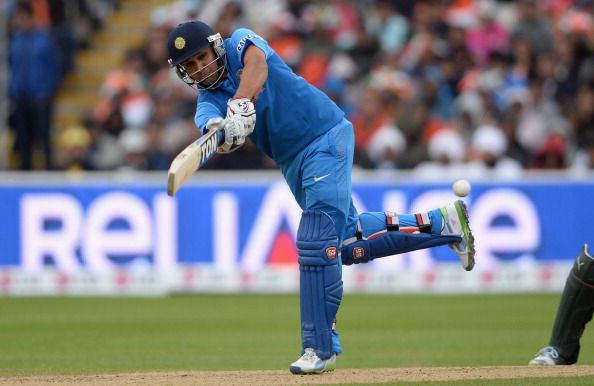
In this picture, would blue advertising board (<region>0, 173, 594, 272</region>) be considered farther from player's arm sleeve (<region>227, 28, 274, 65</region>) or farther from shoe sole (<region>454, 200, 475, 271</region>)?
player's arm sleeve (<region>227, 28, 274, 65</region>)

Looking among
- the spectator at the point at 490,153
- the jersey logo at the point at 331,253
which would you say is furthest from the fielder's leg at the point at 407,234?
the spectator at the point at 490,153

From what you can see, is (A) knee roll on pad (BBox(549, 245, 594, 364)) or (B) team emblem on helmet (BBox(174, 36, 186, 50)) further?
(A) knee roll on pad (BBox(549, 245, 594, 364))

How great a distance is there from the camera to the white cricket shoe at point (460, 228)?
26.4ft

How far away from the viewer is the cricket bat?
6.47 meters

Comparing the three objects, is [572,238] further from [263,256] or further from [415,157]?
[263,256]

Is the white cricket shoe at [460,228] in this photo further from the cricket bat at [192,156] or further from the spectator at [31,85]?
the spectator at [31,85]

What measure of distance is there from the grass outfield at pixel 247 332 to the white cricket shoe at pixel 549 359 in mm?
556

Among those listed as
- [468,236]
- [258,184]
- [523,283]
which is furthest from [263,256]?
[468,236]

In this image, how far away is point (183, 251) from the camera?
14.6m

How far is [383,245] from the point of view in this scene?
7.86 m

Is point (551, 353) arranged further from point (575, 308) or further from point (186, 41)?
point (186, 41)

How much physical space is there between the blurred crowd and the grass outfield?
236cm

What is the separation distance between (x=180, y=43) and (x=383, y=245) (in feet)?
6.22

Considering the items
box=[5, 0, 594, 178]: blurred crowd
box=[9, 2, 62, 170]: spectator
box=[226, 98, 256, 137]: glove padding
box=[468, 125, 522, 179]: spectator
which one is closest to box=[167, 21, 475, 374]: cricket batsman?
box=[226, 98, 256, 137]: glove padding
